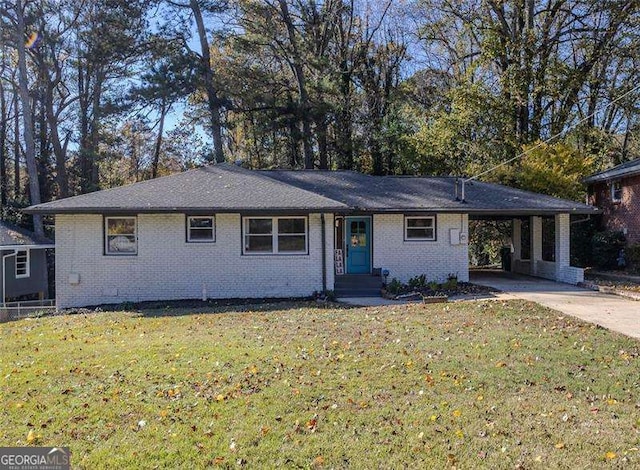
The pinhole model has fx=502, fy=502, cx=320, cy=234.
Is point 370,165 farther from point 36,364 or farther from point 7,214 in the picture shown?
point 36,364

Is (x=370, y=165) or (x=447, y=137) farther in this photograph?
(x=370, y=165)

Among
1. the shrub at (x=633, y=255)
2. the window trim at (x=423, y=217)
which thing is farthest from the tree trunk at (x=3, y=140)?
the shrub at (x=633, y=255)

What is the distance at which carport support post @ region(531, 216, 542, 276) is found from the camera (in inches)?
734

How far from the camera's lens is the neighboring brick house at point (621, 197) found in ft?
61.4

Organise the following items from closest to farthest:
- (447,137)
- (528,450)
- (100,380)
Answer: (528,450) → (100,380) → (447,137)

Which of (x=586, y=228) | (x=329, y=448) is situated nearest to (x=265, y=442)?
(x=329, y=448)

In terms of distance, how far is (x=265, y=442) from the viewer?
14.2 ft

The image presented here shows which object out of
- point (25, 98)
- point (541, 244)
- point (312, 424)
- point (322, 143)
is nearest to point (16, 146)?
point (25, 98)

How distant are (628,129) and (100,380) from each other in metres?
28.4

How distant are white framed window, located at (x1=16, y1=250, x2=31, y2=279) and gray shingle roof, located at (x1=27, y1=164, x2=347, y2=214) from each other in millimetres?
12746

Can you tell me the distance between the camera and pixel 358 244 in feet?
58.4

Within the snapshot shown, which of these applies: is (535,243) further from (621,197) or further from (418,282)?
(418,282)

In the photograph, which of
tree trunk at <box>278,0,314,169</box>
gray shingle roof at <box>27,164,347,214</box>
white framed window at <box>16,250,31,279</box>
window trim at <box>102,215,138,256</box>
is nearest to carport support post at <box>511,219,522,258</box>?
gray shingle roof at <box>27,164,347,214</box>

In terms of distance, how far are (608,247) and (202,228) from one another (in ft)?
50.1
